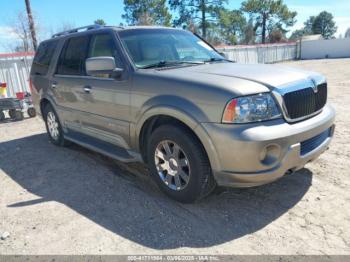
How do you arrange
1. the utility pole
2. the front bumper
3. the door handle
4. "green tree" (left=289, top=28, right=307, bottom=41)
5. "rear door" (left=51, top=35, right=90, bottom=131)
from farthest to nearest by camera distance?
"green tree" (left=289, top=28, right=307, bottom=41), the utility pole, "rear door" (left=51, top=35, right=90, bottom=131), the door handle, the front bumper

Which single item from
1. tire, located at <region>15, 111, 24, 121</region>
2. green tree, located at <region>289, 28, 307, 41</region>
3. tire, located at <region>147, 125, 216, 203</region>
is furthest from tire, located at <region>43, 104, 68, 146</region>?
green tree, located at <region>289, 28, 307, 41</region>

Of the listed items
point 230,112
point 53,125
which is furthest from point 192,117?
point 53,125

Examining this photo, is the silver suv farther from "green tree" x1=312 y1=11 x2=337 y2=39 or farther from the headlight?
"green tree" x1=312 y1=11 x2=337 y2=39

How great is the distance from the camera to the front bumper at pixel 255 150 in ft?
9.63

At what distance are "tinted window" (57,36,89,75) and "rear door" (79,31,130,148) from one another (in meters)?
0.19

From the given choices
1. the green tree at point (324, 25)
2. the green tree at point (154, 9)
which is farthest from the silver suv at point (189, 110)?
the green tree at point (324, 25)

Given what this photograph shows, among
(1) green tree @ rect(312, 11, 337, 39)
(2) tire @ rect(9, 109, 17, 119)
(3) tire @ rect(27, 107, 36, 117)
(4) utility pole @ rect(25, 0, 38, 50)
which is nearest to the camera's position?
(2) tire @ rect(9, 109, 17, 119)

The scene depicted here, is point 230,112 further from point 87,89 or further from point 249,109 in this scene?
point 87,89

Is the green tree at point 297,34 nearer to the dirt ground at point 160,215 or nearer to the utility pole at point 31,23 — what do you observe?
the utility pole at point 31,23

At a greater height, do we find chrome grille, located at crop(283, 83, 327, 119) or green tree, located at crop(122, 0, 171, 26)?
green tree, located at crop(122, 0, 171, 26)

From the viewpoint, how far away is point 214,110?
3.06 metres

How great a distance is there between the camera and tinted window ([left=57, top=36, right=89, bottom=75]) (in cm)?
487

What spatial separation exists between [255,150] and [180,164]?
907 millimetres

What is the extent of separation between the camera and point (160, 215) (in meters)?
3.48
